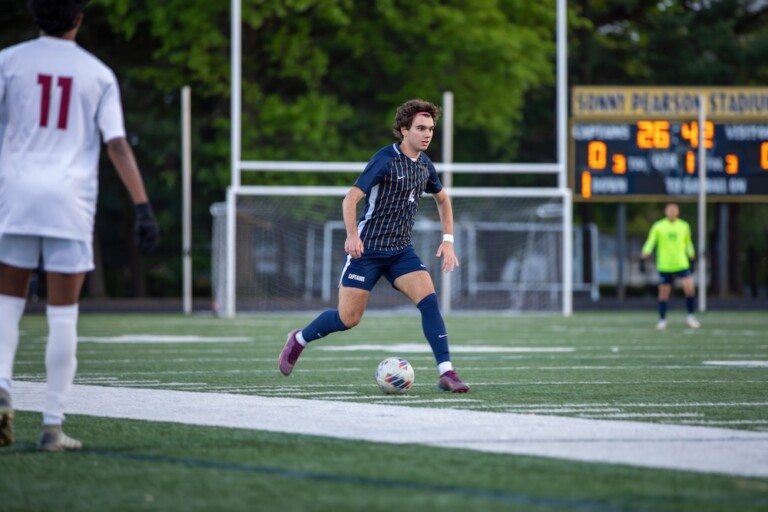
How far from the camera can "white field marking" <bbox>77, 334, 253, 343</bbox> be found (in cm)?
1609

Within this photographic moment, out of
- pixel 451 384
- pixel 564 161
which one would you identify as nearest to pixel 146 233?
pixel 451 384

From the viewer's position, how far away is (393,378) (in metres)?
8.84

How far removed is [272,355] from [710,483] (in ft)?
28.2

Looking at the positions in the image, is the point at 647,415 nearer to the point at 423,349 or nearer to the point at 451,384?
the point at 451,384

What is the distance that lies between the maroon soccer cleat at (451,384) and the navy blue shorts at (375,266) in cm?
78

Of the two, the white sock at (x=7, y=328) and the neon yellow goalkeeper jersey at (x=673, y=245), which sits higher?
the neon yellow goalkeeper jersey at (x=673, y=245)

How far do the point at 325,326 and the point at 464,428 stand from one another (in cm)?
306

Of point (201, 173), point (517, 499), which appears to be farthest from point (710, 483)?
point (201, 173)

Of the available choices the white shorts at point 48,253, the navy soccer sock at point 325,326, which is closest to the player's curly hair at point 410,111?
the navy soccer sock at point 325,326

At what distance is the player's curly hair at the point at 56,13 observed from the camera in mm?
6027

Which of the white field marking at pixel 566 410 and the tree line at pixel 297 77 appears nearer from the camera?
the white field marking at pixel 566 410

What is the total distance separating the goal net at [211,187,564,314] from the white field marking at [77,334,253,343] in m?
10.0

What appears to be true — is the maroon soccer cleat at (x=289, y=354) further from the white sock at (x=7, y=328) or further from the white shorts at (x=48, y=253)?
the white shorts at (x=48, y=253)

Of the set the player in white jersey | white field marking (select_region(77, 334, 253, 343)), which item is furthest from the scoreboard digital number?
the player in white jersey
